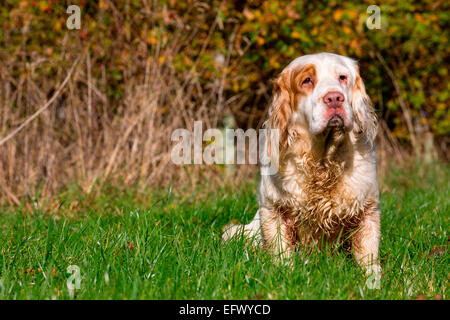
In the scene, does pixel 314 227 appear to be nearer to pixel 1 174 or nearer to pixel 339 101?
pixel 339 101

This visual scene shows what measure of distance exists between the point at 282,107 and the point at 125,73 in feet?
6.93

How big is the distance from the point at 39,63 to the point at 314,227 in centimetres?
274

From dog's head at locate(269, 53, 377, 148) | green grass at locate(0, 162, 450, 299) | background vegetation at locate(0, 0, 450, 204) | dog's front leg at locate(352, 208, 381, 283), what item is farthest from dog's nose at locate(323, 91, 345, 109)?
background vegetation at locate(0, 0, 450, 204)

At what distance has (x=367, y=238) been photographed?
2576mm

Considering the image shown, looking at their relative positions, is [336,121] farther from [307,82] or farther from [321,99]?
[307,82]

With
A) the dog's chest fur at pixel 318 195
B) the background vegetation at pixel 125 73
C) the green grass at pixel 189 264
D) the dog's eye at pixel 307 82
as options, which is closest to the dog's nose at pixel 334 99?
the dog's eye at pixel 307 82

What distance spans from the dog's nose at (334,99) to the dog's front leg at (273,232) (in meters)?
0.62

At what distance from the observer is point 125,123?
4.33 meters

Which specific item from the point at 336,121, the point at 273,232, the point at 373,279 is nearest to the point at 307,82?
the point at 336,121

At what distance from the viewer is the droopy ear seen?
2.78 meters

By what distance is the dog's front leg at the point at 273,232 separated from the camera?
8.51 feet

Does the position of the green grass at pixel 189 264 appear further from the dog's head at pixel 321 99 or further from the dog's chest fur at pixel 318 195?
the dog's head at pixel 321 99

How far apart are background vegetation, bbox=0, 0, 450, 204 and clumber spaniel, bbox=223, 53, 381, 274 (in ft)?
5.40

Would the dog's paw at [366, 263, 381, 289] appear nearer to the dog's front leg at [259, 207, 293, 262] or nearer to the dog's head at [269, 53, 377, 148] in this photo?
the dog's front leg at [259, 207, 293, 262]
